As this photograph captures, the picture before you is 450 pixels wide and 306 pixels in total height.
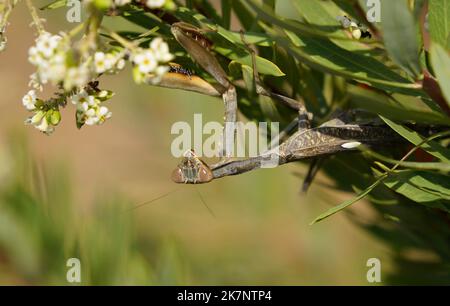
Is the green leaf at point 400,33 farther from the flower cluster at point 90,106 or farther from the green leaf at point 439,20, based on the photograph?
the flower cluster at point 90,106

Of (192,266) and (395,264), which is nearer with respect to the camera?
(395,264)

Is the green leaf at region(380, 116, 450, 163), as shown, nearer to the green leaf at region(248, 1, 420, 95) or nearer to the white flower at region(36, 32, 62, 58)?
the green leaf at region(248, 1, 420, 95)

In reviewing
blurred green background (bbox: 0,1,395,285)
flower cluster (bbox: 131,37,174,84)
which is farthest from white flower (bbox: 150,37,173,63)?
blurred green background (bbox: 0,1,395,285)

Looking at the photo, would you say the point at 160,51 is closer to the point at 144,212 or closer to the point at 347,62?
the point at 347,62

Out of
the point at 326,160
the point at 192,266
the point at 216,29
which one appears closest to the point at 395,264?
the point at 326,160

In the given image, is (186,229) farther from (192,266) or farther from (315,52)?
(315,52)

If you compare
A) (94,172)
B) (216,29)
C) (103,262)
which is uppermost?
(94,172)
